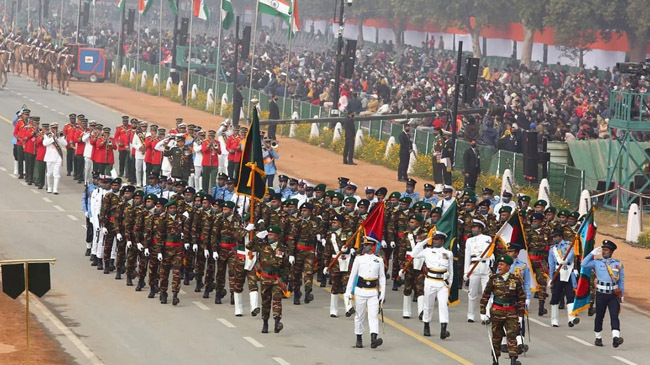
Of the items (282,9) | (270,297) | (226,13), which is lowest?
(270,297)

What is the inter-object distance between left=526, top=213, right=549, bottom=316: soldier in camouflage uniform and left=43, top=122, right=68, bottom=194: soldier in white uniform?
15279 millimetres

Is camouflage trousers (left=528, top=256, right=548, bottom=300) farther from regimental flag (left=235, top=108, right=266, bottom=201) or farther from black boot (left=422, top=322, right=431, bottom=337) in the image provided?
regimental flag (left=235, top=108, right=266, bottom=201)

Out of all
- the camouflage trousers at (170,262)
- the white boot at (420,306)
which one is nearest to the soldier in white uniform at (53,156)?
the camouflage trousers at (170,262)

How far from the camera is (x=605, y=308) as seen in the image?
23.0 metres

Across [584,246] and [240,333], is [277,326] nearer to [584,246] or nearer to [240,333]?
[240,333]

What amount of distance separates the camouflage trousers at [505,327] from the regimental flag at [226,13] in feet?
123

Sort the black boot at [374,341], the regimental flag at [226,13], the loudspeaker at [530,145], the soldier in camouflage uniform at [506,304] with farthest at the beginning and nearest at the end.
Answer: the regimental flag at [226,13] → the loudspeaker at [530,145] → the black boot at [374,341] → the soldier in camouflage uniform at [506,304]

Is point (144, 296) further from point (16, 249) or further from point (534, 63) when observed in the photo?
point (534, 63)

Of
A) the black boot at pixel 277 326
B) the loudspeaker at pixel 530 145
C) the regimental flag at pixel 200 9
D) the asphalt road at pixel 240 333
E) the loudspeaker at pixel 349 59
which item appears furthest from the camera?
the regimental flag at pixel 200 9

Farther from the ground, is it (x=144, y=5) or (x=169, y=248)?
(x=144, y=5)

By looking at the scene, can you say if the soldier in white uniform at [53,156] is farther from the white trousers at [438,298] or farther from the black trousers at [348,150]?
the white trousers at [438,298]

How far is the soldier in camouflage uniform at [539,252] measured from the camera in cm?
2561

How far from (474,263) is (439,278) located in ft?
4.53

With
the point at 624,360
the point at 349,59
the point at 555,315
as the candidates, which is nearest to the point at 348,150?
the point at 349,59
